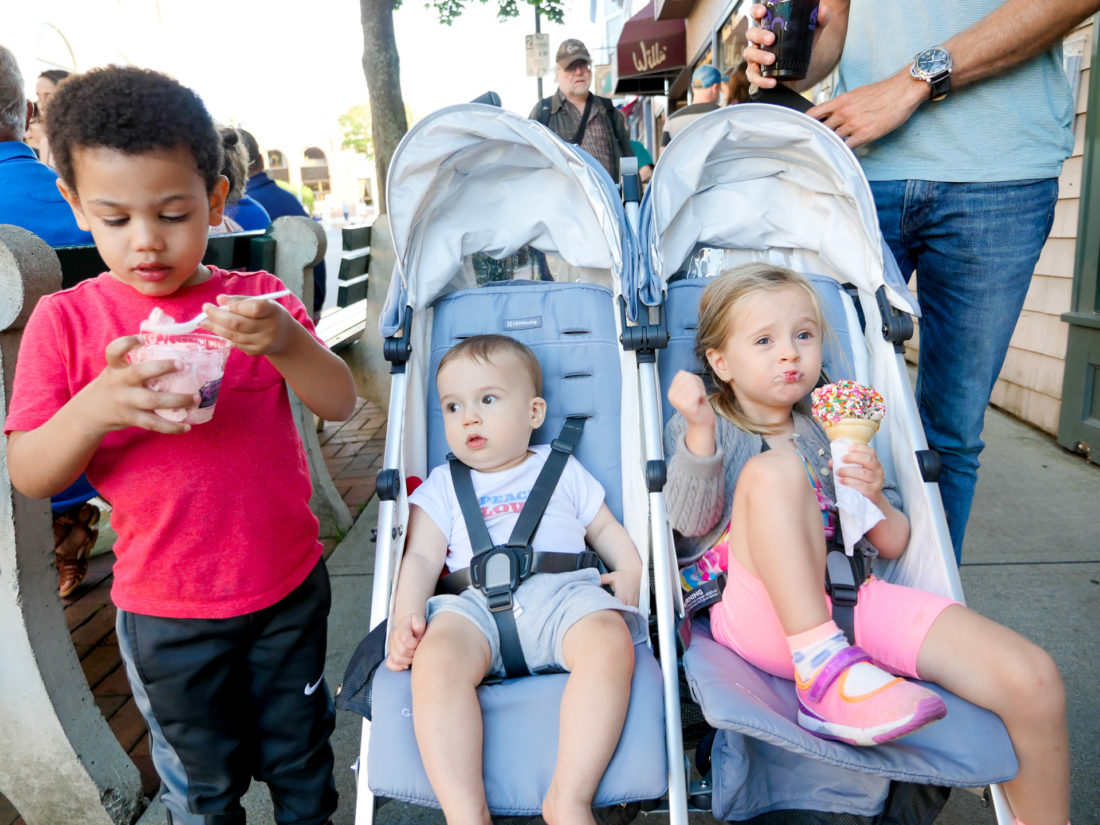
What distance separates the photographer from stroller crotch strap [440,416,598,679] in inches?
71.9

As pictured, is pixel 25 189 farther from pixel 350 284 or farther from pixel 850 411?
pixel 850 411

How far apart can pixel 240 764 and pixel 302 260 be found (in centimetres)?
207

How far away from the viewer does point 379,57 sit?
30.1 feet

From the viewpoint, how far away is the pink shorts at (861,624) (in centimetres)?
167

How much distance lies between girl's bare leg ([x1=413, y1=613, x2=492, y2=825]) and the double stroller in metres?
0.04

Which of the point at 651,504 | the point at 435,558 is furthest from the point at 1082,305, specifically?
the point at 435,558

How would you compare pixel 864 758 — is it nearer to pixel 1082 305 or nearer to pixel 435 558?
pixel 435 558

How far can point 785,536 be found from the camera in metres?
1.64

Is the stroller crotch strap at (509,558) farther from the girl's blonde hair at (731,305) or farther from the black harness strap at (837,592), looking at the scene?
the girl's blonde hair at (731,305)

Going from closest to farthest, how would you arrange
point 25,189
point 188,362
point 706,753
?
point 188,362 → point 706,753 → point 25,189

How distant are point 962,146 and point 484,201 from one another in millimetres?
1461

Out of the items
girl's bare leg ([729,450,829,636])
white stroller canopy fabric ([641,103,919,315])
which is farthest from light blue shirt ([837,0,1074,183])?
girl's bare leg ([729,450,829,636])

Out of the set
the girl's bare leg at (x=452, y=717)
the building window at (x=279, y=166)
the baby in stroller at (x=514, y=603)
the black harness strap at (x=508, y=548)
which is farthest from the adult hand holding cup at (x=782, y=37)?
the building window at (x=279, y=166)

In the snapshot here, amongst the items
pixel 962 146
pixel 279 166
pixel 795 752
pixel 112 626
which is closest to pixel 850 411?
pixel 795 752
